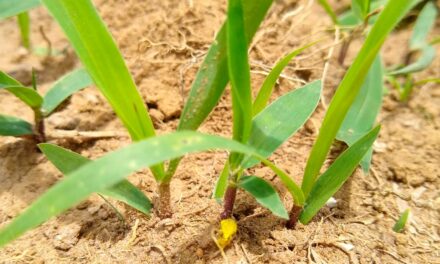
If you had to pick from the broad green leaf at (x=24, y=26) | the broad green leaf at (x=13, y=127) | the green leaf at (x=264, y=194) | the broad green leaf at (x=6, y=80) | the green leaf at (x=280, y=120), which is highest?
the broad green leaf at (x=24, y=26)

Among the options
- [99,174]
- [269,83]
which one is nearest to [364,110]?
[269,83]

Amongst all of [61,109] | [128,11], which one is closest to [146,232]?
[61,109]

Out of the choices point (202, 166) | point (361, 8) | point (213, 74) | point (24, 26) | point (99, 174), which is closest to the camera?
point (99, 174)

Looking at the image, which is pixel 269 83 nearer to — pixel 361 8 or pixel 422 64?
pixel 361 8

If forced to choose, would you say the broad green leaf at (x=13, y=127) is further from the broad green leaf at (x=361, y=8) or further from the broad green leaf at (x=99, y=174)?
the broad green leaf at (x=361, y=8)

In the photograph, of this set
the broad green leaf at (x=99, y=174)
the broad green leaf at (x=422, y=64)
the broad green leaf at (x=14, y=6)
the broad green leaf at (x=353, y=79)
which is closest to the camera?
the broad green leaf at (x=99, y=174)

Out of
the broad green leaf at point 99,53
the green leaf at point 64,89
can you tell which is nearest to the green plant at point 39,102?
the green leaf at point 64,89

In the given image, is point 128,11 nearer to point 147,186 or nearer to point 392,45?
point 147,186
